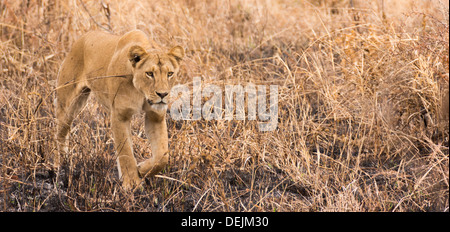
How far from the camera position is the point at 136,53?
412 centimetres

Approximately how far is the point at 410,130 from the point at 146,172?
2180mm

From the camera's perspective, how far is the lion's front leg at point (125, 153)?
430 cm

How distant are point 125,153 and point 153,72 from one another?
68cm

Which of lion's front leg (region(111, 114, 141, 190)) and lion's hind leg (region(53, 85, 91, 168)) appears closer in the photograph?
lion's front leg (region(111, 114, 141, 190))

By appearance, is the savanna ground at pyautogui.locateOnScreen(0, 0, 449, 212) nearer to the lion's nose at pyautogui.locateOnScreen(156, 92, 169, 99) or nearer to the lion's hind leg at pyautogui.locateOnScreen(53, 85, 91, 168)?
the lion's hind leg at pyautogui.locateOnScreen(53, 85, 91, 168)

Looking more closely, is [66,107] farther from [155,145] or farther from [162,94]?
[162,94]

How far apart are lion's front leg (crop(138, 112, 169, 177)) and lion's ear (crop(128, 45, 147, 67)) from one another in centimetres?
42

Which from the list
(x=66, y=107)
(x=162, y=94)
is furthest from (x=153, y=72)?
(x=66, y=107)

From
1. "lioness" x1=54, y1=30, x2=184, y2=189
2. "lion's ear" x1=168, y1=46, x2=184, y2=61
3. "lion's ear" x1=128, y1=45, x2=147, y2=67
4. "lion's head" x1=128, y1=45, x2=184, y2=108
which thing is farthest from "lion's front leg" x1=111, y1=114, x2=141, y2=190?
"lion's ear" x1=168, y1=46, x2=184, y2=61

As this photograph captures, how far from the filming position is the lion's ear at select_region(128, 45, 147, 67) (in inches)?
162

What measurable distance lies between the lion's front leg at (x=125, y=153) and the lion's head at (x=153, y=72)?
378 mm

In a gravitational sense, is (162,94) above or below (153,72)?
below

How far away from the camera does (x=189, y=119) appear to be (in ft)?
17.0

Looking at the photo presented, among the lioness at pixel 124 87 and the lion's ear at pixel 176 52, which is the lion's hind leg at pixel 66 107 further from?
the lion's ear at pixel 176 52
